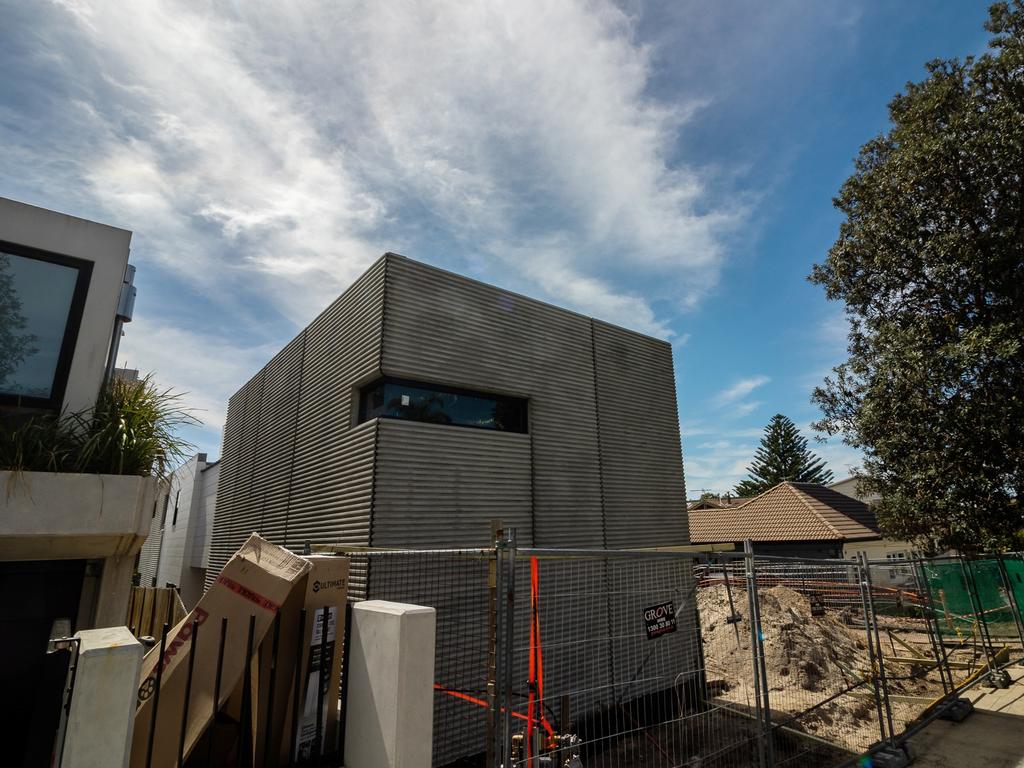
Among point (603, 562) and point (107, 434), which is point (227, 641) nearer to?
point (107, 434)

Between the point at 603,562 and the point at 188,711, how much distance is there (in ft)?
23.0

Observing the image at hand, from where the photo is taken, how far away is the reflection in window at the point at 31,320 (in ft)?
16.8

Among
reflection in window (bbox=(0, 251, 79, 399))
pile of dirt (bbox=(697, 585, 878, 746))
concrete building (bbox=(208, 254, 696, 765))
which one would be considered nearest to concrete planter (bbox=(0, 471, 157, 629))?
reflection in window (bbox=(0, 251, 79, 399))

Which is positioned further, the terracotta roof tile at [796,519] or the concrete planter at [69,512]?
the terracotta roof tile at [796,519]

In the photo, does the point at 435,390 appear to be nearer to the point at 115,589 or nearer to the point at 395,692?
the point at 115,589

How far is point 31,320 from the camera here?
17.4 feet

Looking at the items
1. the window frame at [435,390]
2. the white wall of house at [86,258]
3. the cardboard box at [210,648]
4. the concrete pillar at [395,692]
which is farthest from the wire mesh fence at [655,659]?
the white wall of house at [86,258]

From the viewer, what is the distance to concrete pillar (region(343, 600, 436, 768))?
10.7ft

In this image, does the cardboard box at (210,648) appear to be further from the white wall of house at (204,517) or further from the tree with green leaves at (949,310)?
the tree with green leaves at (949,310)

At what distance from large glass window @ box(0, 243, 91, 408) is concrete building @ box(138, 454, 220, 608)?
35.3 feet

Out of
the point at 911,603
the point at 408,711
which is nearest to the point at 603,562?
the point at 911,603

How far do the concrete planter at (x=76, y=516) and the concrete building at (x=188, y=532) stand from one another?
1071 cm

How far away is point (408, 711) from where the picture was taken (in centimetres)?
328

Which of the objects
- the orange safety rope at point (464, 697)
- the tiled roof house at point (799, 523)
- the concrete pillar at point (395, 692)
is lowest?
the orange safety rope at point (464, 697)
